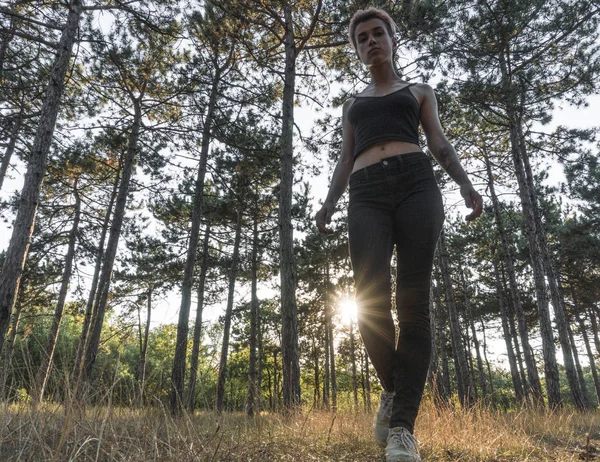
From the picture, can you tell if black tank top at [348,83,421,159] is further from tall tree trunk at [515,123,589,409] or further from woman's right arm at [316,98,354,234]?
tall tree trunk at [515,123,589,409]

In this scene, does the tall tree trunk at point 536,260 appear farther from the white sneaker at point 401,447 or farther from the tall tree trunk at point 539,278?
the white sneaker at point 401,447

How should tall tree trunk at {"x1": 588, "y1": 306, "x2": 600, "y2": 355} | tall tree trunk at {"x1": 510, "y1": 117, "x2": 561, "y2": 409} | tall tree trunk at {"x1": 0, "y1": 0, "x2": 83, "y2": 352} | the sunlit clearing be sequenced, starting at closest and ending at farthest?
tall tree trunk at {"x1": 0, "y1": 0, "x2": 83, "y2": 352}
tall tree trunk at {"x1": 510, "y1": 117, "x2": 561, "y2": 409}
the sunlit clearing
tall tree trunk at {"x1": 588, "y1": 306, "x2": 600, "y2": 355}

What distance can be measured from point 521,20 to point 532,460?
901 centimetres

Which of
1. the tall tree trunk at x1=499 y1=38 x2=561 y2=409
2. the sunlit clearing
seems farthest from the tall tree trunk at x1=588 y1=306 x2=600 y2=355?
the tall tree trunk at x1=499 y1=38 x2=561 y2=409

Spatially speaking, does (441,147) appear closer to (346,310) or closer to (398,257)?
(398,257)

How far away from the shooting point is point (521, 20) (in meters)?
7.87

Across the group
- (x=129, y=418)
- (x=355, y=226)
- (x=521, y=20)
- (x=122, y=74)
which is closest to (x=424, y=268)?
(x=355, y=226)

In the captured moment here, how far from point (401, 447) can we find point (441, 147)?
1.45m

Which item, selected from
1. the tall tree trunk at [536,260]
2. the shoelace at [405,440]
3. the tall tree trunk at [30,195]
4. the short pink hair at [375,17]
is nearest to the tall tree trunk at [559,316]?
the tall tree trunk at [536,260]

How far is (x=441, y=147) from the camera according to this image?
1980 mm

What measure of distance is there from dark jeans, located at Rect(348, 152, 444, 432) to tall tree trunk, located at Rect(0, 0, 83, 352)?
5412mm

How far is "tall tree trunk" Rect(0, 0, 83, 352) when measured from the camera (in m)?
5.09

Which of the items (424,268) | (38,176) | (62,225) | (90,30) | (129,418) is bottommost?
(129,418)

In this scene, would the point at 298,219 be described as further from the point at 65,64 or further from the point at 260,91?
the point at 65,64
